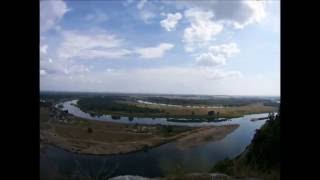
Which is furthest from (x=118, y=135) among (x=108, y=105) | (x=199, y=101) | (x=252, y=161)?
(x=252, y=161)

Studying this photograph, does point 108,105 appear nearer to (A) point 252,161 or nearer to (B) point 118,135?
(B) point 118,135

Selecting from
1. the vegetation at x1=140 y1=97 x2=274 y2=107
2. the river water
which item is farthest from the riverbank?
the vegetation at x1=140 y1=97 x2=274 y2=107

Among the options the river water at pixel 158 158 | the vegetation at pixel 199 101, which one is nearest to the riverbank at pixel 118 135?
the river water at pixel 158 158
